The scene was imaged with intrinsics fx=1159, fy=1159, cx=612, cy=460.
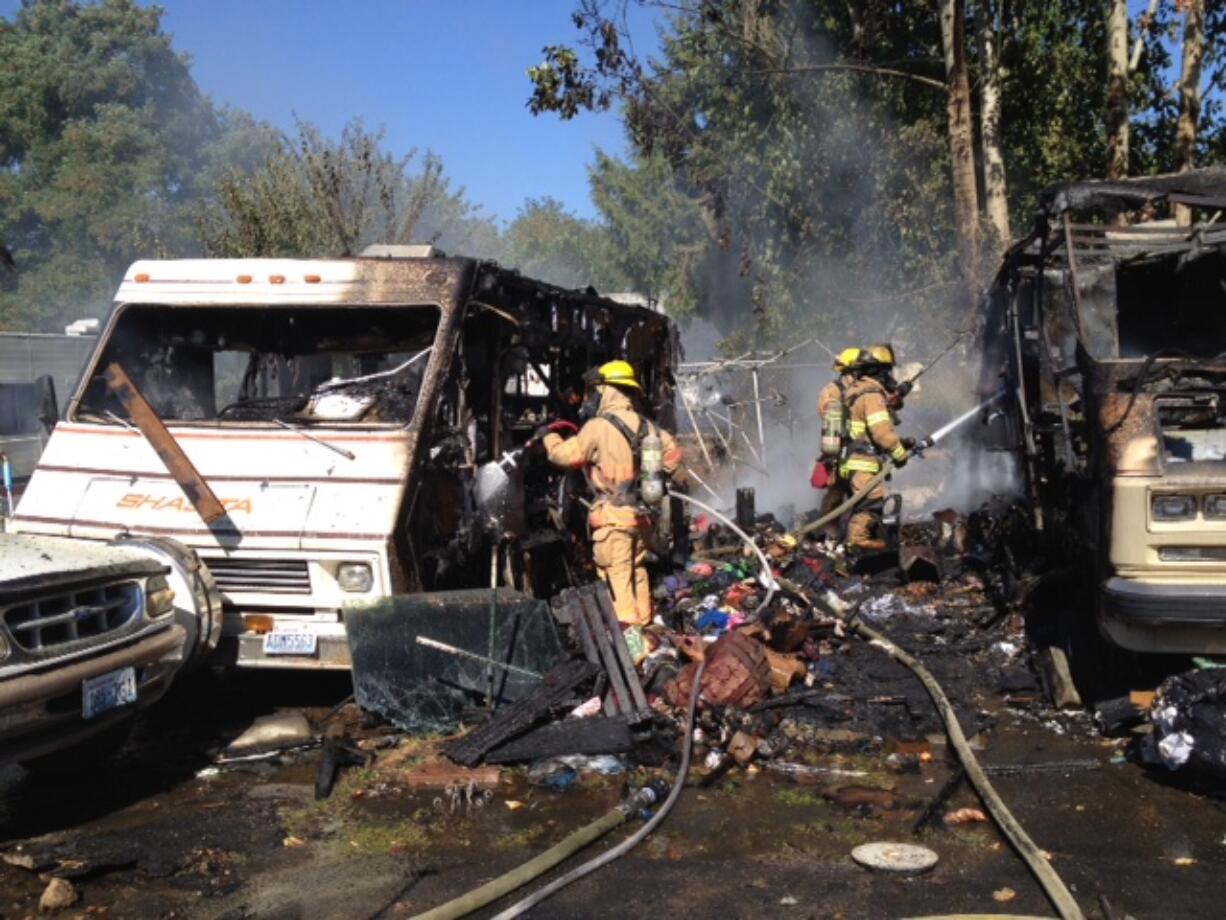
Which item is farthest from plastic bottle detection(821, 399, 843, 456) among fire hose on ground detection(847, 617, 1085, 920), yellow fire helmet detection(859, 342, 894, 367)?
fire hose on ground detection(847, 617, 1085, 920)

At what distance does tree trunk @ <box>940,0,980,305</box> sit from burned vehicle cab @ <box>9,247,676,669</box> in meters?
7.81

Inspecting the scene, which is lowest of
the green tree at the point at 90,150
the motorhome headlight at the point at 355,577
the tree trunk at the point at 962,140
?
the motorhome headlight at the point at 355,577

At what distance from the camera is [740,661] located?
615 cm

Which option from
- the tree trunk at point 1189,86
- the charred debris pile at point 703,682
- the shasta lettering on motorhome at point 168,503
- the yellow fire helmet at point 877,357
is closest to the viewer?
the charred debris pile at point 703,682

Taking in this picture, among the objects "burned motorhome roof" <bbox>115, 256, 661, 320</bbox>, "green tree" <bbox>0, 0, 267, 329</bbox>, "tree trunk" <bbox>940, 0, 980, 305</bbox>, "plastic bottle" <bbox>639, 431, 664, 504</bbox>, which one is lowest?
"plastic bottle" <bbox>639, 431, 664, 504</bbox>

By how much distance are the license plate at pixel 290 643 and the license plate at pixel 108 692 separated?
2.96 ft

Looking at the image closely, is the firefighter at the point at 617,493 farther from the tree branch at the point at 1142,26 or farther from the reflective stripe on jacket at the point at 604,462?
the tree branch at the point at 1142,26

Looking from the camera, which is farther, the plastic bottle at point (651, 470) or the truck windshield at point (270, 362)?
the plastic bottle at point (651, 470)

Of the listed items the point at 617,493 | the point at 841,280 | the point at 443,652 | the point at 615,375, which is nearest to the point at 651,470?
the point at 617,493

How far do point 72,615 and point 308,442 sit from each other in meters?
1.72

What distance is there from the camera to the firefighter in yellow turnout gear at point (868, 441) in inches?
363

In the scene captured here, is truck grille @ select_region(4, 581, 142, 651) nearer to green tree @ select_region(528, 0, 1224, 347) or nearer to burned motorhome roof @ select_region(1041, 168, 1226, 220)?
burned motorhome roof @ select_region(1041, 168, 1226, 220)

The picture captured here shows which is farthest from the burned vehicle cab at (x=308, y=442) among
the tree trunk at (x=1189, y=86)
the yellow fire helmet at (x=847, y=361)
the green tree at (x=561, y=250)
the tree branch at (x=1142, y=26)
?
the green tree at (x=561, y=250)

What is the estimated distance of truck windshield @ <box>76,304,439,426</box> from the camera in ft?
21.0
